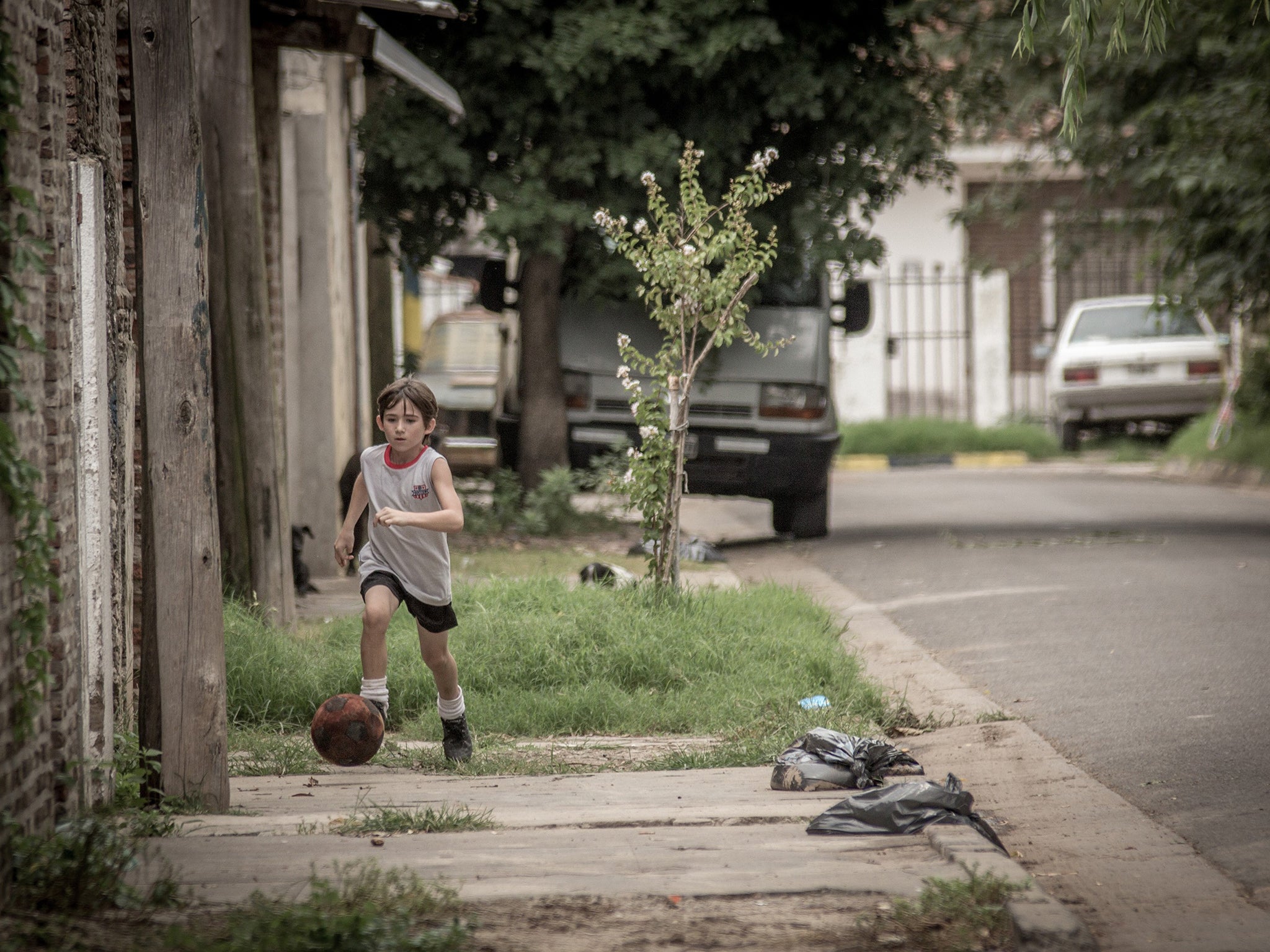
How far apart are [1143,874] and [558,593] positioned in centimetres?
423

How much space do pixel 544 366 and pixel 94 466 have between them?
8.46 meters

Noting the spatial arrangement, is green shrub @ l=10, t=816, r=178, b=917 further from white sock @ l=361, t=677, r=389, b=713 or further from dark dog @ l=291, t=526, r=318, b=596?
dark dog @ l=291, t=526, r=318, b=596

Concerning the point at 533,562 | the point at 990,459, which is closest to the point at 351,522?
the point at 533,562

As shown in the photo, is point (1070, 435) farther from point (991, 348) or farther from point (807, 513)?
point (807, 513)

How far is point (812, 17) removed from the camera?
40.4 ft

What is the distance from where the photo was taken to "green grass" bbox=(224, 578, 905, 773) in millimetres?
6148

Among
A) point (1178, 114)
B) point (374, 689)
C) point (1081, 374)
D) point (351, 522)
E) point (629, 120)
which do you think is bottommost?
point (374, 689)

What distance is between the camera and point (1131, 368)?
21.5 meters

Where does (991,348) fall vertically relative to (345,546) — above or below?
above

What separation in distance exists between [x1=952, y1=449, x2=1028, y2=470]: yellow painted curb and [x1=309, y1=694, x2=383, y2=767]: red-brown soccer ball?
1803cm

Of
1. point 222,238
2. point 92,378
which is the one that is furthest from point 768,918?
point 222,238

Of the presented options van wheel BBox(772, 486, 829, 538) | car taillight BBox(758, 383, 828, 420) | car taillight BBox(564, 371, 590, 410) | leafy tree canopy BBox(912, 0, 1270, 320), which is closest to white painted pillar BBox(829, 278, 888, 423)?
leafy tree canopy BBox(912, 0, 1270, 320)

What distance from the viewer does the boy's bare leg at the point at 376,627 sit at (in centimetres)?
564

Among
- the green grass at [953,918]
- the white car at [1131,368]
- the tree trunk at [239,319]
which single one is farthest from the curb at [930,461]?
the green grass at [953,918]
